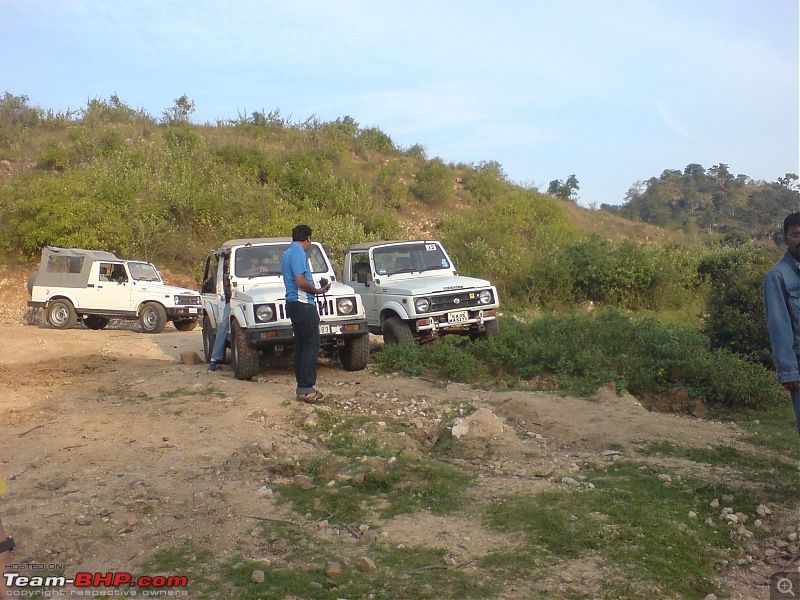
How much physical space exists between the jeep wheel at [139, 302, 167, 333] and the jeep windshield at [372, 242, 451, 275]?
803 centimetres

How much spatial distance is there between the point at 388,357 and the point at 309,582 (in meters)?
6.38

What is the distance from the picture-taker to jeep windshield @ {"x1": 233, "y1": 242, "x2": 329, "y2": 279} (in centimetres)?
1023

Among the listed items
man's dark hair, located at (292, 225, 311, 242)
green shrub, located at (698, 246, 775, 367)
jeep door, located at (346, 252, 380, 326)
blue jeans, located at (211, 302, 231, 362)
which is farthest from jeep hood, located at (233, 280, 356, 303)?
green shrub, located at (698, 246, 775, 367)

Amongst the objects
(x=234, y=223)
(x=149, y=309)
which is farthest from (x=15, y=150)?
(x=149, y=309)

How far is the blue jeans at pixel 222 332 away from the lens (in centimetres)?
A: 988

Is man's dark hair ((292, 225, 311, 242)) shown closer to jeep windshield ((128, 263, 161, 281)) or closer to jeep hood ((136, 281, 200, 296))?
jeep hood ((136, 281, 200, 296))

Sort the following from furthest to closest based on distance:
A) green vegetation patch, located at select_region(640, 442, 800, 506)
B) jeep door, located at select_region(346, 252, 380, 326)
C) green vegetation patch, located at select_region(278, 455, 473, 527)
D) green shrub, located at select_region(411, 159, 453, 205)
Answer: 1. green shrub, located at select_region(411, 159, 453, 205)
2. jeep door, located at select_region(346, 252, 380, 326)
3. green vegetation patch, located at select_region(640, 442, 800, 506)
4. green vegetation patch, located at select_region(278, 455, 473, 527)

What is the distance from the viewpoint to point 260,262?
10344 mm

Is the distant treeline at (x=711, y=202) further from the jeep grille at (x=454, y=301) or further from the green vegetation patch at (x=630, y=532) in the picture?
the green vegetation patch at (x=630, y=532)

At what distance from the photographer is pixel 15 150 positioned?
3259 centimetres

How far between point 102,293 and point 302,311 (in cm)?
1200

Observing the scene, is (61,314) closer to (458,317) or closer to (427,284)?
(427,284)

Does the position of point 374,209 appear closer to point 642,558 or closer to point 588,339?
point 588,339

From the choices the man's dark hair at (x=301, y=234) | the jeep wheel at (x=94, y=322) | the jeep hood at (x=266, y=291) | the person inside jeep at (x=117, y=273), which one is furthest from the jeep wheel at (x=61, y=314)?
the man's dark hair at (x=301, y=234)
